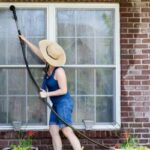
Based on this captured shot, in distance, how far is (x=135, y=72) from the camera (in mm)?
8180

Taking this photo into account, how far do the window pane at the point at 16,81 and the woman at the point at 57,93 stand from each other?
0.57 metres

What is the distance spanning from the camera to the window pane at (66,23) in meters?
8.18

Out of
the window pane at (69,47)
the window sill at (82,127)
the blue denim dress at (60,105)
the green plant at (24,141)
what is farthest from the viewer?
the window pane at (69,47)

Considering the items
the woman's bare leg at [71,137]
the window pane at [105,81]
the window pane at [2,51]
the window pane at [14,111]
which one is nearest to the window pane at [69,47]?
the window pane at [105,81]

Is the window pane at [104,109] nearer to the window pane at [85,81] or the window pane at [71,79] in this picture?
the window pane at [85,81]

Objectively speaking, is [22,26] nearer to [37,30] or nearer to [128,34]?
[37,30]

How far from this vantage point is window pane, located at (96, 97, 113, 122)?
324 inches

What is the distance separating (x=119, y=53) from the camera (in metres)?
8.17

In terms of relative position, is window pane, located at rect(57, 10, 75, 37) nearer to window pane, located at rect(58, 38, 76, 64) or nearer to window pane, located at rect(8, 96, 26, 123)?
window pane, located at rect(58, 38, 76, 64)

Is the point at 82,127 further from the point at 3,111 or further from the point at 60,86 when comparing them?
the point at 3,111

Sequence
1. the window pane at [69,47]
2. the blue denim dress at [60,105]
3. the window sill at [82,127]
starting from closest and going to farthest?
the blue denim dress at [60,105], the window sill at [82,127], the window pane at [69,47]

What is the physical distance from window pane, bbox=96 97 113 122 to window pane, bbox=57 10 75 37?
110 cm

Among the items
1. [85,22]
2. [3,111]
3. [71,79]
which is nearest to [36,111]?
[3,111]

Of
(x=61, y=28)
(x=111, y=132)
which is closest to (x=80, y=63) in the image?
(x=61, y=28)
